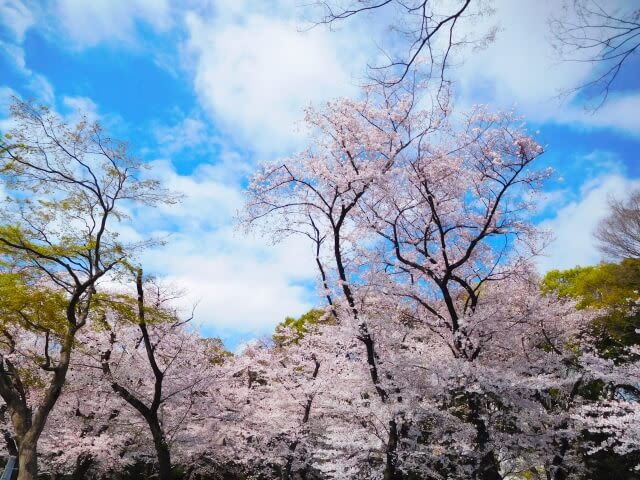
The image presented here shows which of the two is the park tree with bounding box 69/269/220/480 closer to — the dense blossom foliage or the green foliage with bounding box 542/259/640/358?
the dense blossom foliage

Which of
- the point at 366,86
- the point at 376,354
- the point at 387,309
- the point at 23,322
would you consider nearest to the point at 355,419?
the point at 376,354

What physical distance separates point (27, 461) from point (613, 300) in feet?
70.4

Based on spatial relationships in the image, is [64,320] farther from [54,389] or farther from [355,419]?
[355,419]

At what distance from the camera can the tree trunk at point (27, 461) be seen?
9492mm

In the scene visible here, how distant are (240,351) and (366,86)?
20.6 metres

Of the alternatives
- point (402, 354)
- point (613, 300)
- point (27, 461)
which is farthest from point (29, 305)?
point (613, 300)

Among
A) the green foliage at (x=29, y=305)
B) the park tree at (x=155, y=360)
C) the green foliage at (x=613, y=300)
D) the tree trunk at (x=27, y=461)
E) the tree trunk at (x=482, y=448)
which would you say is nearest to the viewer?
the tree trunk at (x=27, y=461)

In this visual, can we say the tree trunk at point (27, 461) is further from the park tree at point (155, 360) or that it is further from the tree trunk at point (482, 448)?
the tree trunk at point (482, 448)

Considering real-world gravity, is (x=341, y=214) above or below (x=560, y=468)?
above

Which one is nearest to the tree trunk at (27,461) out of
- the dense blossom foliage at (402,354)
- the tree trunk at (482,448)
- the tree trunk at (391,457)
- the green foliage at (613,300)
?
the dense blossom foliage at (402,354)

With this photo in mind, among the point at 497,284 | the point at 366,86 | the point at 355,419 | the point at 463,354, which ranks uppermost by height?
the point at 497,284

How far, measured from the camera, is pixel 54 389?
10.3 m

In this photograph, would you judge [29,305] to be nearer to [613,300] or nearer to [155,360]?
[155,360]

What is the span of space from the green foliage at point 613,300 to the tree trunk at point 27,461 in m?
17.2
